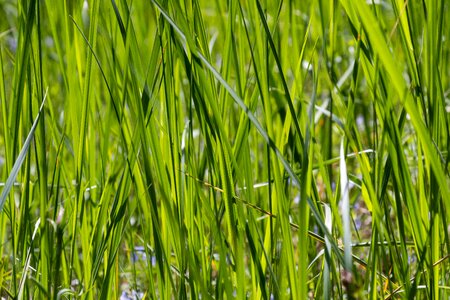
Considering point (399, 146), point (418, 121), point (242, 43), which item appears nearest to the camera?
point (418, 121)

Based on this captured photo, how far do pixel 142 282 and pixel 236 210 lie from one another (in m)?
0.83

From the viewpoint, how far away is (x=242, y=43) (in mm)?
1274

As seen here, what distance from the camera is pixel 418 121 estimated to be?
937 mm

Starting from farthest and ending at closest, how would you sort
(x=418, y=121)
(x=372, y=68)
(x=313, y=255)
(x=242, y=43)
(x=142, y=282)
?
(x=142, y=282) < (x=313, y=255) < (x=242, y=43) < (x=372, y=68) < (x=418, y=121)

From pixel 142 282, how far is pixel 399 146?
109 cm

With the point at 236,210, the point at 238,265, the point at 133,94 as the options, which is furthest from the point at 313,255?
the point at 133,94

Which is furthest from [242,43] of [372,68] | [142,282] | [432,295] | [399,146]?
[142,282]

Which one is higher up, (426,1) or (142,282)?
(426,1)

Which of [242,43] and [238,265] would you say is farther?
[242,43]

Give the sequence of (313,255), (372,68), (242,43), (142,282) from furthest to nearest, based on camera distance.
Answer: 1. (142,282)
2. (313,255)
3. (242,43)
4. (372,68)

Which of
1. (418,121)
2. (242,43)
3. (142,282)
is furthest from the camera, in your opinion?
(142,282)

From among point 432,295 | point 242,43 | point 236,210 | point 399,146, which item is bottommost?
point 432,295

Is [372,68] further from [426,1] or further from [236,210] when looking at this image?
[236,210]

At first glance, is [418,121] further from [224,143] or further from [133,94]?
[133,94]
